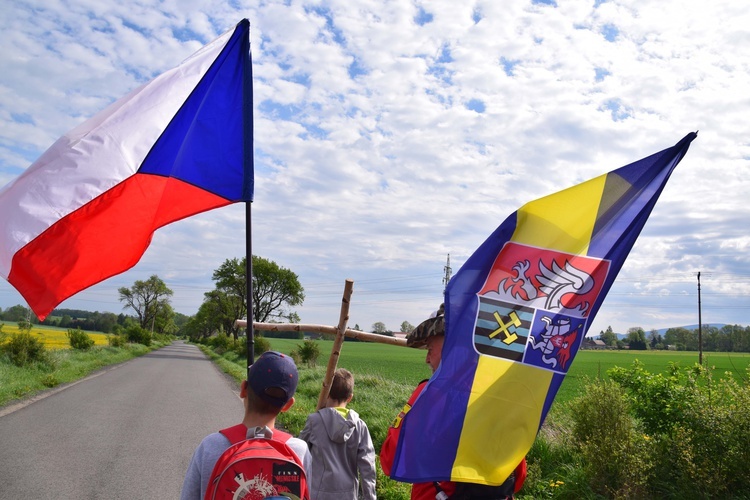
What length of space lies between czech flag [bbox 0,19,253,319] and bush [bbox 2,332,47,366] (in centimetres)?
1952

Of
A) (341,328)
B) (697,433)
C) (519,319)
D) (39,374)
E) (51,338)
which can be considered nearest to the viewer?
(519,319)

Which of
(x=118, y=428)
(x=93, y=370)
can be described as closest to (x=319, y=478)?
(x=118, y=428)

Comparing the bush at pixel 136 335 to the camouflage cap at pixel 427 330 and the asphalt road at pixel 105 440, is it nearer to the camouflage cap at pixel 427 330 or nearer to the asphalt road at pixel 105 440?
the asphalt road at pixel 105 440

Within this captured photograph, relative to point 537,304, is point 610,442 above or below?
below

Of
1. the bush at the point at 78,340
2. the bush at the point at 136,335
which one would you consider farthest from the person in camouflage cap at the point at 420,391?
the bush at the point at 136,335

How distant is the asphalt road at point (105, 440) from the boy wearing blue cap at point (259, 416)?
5061 millimetres

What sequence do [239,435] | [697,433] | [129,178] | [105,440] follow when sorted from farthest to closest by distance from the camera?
1. [105,440]
2. [697,433]
3. [129,178]
4. [239,435]

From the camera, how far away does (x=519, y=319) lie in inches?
132

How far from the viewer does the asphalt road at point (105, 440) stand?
7258 mm

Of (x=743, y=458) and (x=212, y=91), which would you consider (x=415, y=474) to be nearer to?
(x=212, y=91)

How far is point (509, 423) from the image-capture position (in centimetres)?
319

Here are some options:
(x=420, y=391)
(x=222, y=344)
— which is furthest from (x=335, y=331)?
(x=222, y=344)

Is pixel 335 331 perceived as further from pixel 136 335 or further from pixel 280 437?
pixel 136 335

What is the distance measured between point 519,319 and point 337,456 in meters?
1.98
